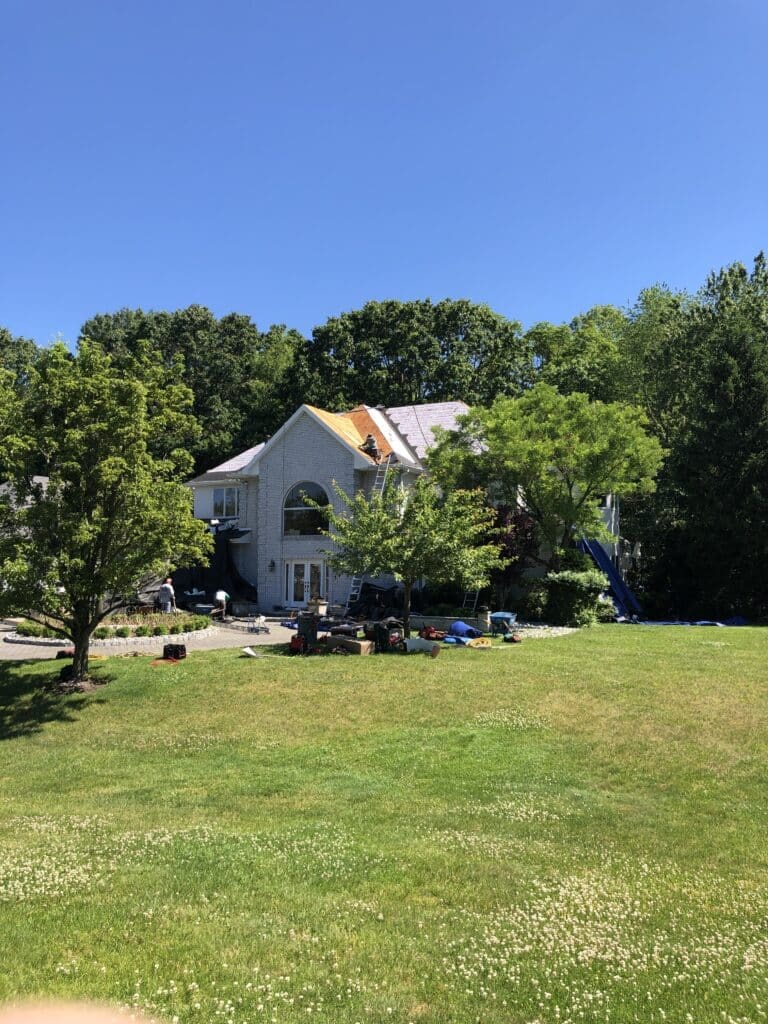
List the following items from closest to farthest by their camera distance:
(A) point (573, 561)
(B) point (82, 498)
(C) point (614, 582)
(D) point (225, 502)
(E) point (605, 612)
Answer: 1. (B) point (82, 498)
2. (A) point (573, 561)
3. (E) point (605, 612)
4. (C) point (614, 582)
5. (D) point (225, 502)

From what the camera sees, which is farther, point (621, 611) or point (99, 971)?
point (621, 611)

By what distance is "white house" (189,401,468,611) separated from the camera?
Answer: 31.0m

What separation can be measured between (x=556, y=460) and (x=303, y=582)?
1235cm

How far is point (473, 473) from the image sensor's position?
2784cm

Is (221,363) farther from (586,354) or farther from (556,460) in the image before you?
(556,460)

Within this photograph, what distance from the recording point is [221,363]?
197ft

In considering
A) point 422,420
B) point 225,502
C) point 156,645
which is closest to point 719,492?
point 422,420

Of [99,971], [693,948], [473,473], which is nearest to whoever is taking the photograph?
[99,971]

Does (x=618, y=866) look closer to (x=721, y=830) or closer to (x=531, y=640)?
(x=721, y=830)

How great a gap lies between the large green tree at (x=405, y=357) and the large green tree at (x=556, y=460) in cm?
2355

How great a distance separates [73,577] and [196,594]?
18.1 metres

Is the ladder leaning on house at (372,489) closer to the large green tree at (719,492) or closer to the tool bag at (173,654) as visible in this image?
the tool bag at (173,654)

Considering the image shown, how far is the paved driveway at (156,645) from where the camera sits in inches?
774

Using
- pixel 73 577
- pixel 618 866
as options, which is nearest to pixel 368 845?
pixel 618 866
